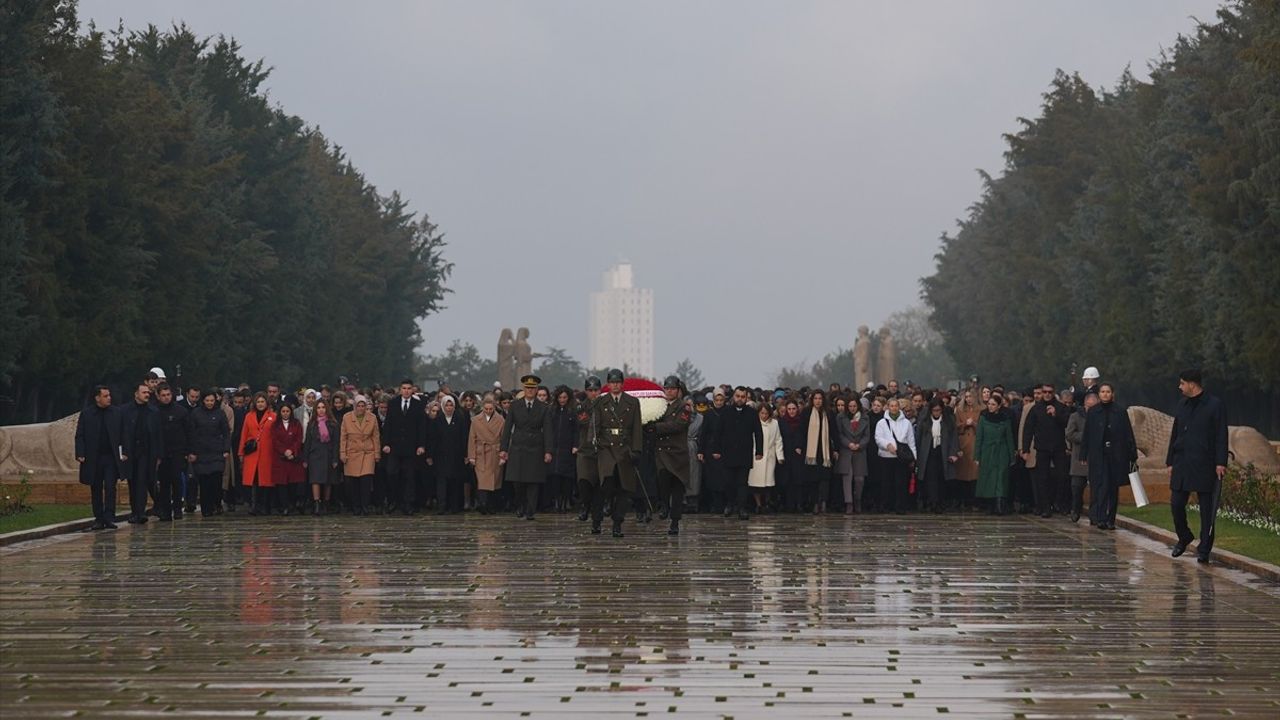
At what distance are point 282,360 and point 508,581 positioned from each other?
2490 inches

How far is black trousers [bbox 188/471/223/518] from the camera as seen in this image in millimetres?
29906

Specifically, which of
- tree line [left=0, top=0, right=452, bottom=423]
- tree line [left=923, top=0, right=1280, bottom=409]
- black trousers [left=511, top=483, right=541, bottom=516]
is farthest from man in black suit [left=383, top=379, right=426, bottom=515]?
tree line [left=923, top=0, right=1280, bottom=409]

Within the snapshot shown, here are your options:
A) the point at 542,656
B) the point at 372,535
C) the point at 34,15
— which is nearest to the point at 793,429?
the point at 372,535

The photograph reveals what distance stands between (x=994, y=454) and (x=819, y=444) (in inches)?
95.7

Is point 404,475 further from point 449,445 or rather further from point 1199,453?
point 1199,453

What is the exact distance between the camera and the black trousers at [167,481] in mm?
28125

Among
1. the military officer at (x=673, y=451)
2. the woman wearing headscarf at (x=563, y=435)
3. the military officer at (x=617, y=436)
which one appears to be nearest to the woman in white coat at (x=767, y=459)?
the woman wearing headscarf at (x=563, y=435)

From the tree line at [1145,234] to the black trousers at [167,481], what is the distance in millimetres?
28346

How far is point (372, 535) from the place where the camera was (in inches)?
992

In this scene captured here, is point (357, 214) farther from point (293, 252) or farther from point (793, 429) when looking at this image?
point (793, 429)

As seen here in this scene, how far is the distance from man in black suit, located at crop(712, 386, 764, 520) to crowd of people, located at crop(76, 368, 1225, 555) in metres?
0.02

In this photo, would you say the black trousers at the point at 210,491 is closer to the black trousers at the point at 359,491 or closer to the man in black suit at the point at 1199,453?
the black trousers at the point at 359,491

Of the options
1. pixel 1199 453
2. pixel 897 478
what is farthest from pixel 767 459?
pixel 1199 453

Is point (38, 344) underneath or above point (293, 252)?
underneath
